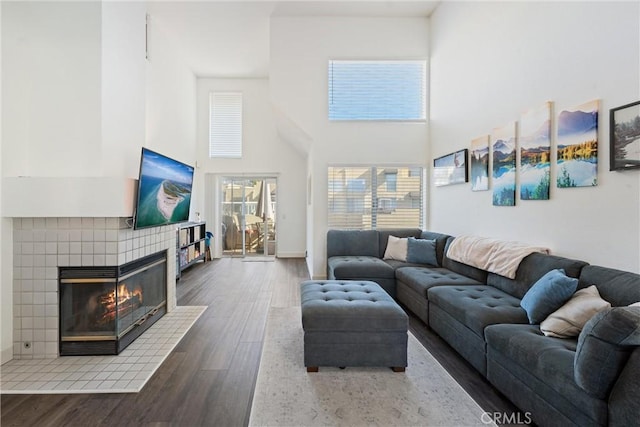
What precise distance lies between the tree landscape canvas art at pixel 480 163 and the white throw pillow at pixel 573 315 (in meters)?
1.98

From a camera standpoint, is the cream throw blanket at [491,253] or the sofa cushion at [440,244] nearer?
the cream throw blanket at [491,253]

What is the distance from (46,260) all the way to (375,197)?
4.49m

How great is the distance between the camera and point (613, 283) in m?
2.01

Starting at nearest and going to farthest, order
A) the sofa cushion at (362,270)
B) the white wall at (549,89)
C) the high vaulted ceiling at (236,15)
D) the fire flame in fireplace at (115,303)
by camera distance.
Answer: the white wall at (549,89) < the fire flame in fireplace at (115,303) < the sofa cushion at (362,270) < the high vaulted ceiling at (236,15)

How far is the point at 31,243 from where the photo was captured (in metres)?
2.71

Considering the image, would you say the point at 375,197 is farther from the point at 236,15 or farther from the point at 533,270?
the point at 236,15

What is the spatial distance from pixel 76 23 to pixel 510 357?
170 inches

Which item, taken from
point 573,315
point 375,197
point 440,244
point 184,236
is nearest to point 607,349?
point 573,315

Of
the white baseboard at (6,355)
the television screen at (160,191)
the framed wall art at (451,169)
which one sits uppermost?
the framed wall art at (451,169)

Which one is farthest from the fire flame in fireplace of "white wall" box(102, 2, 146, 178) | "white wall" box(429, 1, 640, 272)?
"white wall" box(429, 1, 640, 272)

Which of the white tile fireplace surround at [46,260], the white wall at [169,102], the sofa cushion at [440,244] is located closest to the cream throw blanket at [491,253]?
the sofa cushion at [440,244]

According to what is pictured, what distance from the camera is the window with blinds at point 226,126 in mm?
7793

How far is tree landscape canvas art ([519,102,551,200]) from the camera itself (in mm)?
2848

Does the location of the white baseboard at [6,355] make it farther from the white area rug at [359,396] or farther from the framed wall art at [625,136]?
the framed wall art at [625,136]
